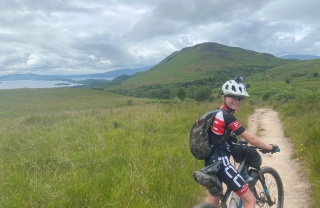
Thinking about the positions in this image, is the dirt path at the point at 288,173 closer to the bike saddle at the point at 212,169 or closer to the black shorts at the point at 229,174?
the black shorts at the point at 229,174

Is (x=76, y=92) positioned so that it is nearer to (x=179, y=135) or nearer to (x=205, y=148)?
(x=179, y=135)

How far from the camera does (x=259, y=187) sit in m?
4.57

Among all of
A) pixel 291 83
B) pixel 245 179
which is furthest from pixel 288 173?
pixel 291 83

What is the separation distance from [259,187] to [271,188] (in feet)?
1.79

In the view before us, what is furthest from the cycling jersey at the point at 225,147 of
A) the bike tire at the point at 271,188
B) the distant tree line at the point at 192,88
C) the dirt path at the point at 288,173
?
the distant tree line at the point at 192,88

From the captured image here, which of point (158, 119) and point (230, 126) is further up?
point (230, 126)

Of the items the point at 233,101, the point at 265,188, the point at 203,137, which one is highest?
the point at 233,101

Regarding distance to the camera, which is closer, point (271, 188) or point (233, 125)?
point (233, 125)

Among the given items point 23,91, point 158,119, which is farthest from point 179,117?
point 23,91

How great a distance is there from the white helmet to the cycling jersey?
230 millimetres

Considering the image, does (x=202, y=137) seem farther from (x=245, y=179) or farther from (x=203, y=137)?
(x=245, y=179)

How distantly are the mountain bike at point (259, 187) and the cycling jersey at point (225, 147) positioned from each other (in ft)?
0.72

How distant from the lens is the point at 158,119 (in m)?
13.6

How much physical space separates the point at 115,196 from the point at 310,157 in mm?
4928
